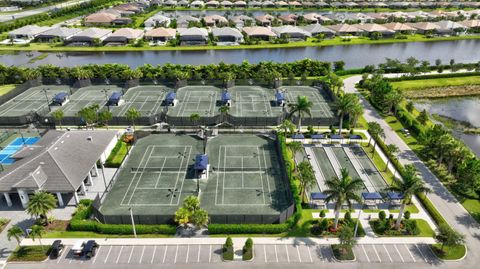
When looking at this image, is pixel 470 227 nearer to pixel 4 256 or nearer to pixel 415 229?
pixel 415 229

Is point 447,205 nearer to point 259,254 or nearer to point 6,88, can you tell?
point 259,254

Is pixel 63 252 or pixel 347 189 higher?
pixel 347 189

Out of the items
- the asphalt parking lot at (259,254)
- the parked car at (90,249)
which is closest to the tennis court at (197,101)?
the asphalt parking lot at (259,254)

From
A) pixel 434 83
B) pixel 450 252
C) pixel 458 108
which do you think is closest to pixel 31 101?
pixel 450 252

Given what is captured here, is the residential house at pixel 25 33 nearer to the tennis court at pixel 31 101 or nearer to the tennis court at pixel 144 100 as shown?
the tennis court at pixel 31 101

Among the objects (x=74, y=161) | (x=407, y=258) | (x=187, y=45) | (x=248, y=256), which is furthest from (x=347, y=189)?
(x=187, y=45)

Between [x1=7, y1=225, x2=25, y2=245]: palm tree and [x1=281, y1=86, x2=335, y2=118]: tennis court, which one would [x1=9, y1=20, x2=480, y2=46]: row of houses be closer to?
[x1=281, y1=86, x2=335, y2=118]: tennis court

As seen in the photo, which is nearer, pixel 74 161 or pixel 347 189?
pixel 347 189

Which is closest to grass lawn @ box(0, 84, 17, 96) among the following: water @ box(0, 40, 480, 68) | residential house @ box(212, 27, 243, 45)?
water @ box(0, 40, 480, 68)

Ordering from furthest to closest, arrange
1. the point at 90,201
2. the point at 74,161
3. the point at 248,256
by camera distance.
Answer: the point at 74,161 < the point at 90,201 < the point at 248,256
